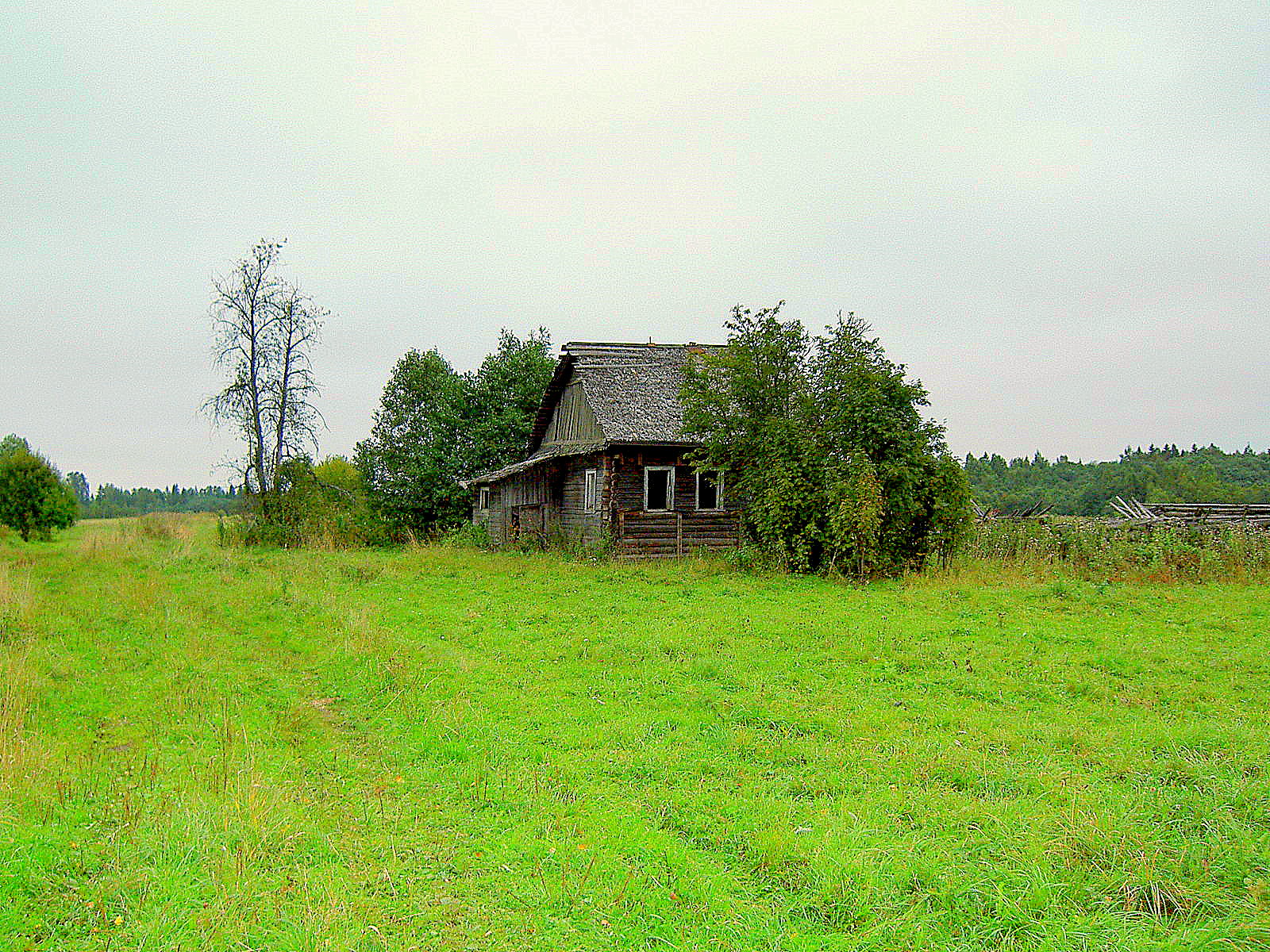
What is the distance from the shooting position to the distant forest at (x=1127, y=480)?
48.6 m

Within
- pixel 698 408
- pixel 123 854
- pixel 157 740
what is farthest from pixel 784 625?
pixel 698 408

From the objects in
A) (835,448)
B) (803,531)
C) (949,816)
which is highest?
(835,448)

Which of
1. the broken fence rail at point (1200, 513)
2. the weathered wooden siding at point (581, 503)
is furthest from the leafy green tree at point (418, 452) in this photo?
the broken fence rail at point (1200, 513)

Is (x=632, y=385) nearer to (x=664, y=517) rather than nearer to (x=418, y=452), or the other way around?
(x=664, y=517)

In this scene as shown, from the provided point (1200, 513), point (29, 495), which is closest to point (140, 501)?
point (29, 495)

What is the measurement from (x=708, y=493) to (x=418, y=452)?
18385mm

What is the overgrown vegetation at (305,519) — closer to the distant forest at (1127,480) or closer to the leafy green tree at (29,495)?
the leafy green tree at (29,495)

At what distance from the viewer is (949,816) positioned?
5051 millimetres

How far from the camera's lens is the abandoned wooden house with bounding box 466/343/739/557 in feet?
74.3

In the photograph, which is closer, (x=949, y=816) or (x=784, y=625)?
(x=949, y=816)

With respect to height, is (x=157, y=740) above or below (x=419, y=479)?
below

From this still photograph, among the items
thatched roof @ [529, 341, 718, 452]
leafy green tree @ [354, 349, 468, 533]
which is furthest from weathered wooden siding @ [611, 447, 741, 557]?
leafy green tree @ [354, 349, 468, 533]

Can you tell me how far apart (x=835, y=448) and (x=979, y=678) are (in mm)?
10730

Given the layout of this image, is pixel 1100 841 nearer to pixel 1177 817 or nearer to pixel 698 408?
pixel 1177 817
